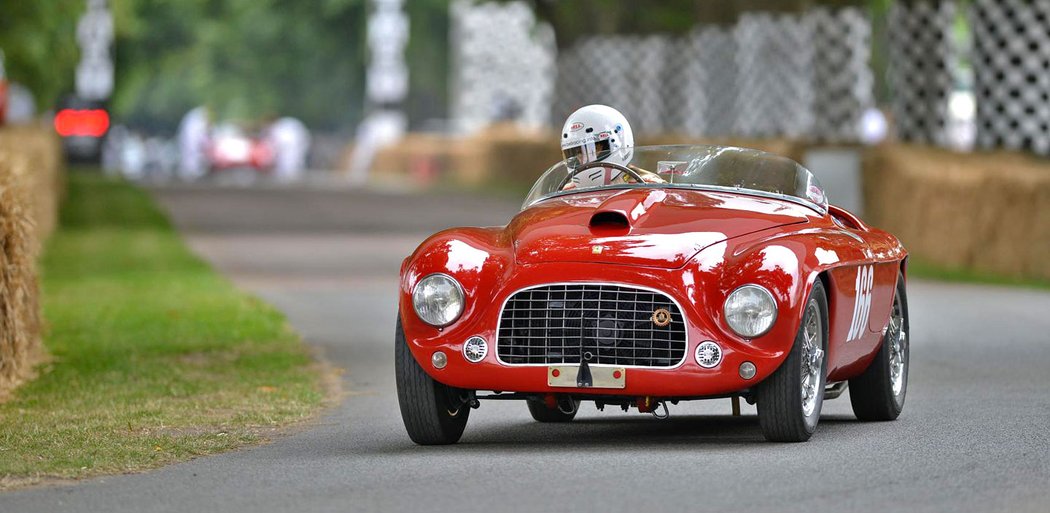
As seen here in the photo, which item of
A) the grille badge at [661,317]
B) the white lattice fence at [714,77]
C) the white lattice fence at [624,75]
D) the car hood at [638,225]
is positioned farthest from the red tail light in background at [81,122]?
the grille badge at [661,317]

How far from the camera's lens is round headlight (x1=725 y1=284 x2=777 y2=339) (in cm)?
898

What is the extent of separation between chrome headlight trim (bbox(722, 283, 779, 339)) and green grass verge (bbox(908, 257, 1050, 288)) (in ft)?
37.8

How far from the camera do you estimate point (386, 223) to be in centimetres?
3275

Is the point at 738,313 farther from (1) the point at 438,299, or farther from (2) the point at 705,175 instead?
(2) the point at 705,175

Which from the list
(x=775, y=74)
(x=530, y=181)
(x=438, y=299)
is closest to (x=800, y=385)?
(x=438, y=299)

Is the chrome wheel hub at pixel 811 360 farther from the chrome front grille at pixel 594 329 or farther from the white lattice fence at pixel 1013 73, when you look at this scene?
the white lattice fence at pixel 1013 73

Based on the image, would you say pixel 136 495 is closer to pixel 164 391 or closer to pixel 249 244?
pixel 164 391

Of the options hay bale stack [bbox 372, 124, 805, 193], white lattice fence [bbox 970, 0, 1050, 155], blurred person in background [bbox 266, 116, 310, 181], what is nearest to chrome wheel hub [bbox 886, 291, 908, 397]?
white lattice fence [bbox 970, 0, 1050, 155]

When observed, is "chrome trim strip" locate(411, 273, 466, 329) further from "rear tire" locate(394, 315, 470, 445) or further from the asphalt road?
the asphalt road

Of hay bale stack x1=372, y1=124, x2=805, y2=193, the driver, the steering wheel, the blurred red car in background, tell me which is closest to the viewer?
the steering wheel

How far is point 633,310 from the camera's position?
9.02m

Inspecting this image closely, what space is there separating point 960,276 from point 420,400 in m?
12.8

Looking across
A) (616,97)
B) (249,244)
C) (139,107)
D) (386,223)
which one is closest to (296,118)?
(139,107)

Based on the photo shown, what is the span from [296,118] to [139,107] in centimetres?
2535
